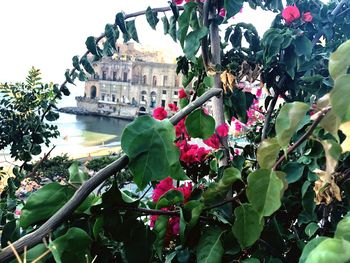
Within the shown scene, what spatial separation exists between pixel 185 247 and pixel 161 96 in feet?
41.7

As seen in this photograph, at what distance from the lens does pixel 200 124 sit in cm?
41

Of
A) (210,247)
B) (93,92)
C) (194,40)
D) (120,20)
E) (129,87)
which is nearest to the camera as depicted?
(210,247)

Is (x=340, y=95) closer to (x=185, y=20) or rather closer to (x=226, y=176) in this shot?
(x=226, y=176)

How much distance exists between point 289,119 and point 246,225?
0.15 metres

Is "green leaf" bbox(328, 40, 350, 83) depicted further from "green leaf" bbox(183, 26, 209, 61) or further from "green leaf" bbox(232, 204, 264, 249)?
"green leaf" bbox(183, 26, 209, 61)

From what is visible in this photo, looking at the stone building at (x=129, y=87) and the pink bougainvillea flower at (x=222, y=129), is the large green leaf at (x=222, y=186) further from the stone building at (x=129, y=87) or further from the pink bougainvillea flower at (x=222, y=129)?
the stone building at (x=129, y=87)

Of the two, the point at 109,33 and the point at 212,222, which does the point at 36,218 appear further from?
the point at 109,33

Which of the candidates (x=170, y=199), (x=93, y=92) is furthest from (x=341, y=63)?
(x=93, y=92)

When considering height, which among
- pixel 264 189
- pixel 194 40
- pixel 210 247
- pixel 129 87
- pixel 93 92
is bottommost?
pixel 93 92

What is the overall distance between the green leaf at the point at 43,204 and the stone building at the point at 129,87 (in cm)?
940

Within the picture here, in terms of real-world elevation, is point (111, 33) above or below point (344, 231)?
above

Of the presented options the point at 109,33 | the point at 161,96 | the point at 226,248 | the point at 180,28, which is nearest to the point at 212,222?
the point at 226,248

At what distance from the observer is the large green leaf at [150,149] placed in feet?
0.92

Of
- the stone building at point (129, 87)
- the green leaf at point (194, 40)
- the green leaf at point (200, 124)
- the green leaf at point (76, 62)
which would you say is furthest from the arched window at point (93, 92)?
the green leaf at point (200, 124)
